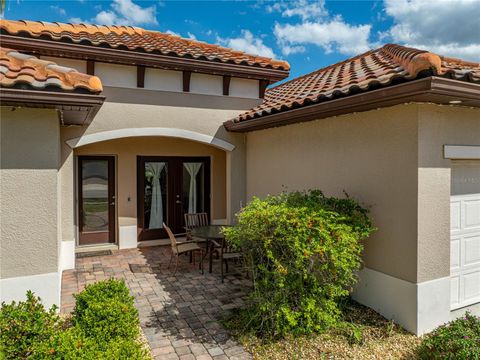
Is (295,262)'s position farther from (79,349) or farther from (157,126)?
(157,126)

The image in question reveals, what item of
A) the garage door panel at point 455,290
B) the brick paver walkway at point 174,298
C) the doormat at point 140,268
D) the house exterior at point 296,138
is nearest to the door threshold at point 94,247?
the brick paver walkway at point 174,298

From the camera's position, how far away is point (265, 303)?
17.3 feet

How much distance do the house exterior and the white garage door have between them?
1.3 inches

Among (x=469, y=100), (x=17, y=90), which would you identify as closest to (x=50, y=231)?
(x=17, y=90)

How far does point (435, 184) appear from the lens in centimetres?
570

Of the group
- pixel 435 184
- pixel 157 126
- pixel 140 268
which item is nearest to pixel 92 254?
pixel 140 268

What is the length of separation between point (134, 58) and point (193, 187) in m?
5.40

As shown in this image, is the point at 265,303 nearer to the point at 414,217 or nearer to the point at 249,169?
the point at 414,217

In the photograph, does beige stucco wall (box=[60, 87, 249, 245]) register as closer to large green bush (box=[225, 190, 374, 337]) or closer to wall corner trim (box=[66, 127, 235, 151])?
wall corner trim (box=[66, 127, 235, 151])

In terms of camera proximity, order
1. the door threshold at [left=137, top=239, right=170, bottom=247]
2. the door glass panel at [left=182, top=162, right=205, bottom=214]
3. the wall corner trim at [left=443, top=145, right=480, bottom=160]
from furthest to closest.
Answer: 1. the door glass panel at [left=182, top=162, right=205, bottom=214]
2. the door threshold at [left=137, top=239, right=170, bottom=247]
3. the wall corner trim at [left=443, top=145, right=480, bottom=160]

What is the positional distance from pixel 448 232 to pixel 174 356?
5.15m

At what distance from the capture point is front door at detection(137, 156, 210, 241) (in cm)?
1201

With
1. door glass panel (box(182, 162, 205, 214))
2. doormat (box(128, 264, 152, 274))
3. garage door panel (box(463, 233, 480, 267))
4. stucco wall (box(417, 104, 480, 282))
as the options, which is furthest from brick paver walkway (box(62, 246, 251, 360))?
garage door panel (box(463, 233, 480, 267))

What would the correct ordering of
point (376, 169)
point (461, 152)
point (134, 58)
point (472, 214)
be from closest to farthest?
1. point (461, 152)
2. point (376, 169)
3. point (472, 214)
4. point (134, 58)
